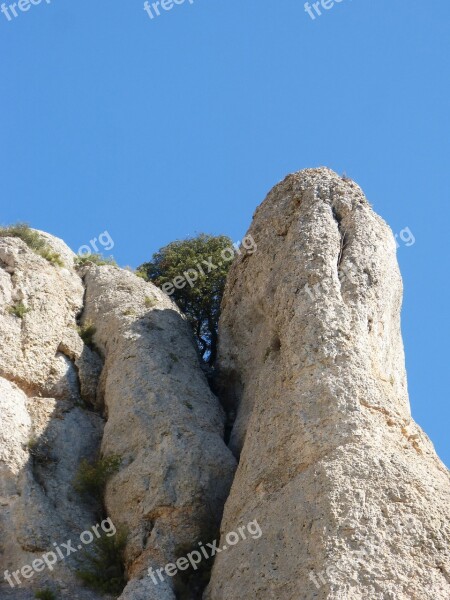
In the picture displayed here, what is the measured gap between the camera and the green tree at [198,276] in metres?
28.4

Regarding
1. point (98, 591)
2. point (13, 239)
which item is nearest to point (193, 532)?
point (98, 591)

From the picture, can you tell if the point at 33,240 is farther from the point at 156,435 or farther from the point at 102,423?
the point at 156,435

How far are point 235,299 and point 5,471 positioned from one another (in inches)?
299

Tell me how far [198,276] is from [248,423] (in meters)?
9.24

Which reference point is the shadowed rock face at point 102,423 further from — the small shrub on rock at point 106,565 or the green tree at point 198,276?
the green tree at point 198,276

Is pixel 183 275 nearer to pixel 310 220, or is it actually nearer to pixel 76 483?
pixel 310 220

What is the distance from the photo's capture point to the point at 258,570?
15.8 meters

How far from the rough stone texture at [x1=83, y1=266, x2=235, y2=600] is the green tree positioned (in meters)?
3.71

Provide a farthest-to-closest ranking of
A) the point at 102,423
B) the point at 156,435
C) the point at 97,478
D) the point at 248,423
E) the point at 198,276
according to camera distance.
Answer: the point at 198,276
the point at 102,423
the point at 248,423
the point at 156,435
the point at 97,478

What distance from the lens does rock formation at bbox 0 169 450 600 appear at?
15.6 metres

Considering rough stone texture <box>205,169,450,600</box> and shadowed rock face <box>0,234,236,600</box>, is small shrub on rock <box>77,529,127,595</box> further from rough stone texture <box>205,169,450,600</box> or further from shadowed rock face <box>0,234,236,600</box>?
rough stone texture <box>205,169,450,600</box>

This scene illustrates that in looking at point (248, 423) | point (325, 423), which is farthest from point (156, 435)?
point (325, 423)

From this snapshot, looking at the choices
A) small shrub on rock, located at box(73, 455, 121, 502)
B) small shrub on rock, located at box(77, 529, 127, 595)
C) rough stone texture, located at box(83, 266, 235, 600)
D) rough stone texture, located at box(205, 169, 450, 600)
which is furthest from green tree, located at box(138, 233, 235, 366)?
small shrub on rock, located at box(77, 529, 127, 595)

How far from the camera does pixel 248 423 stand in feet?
67.4
